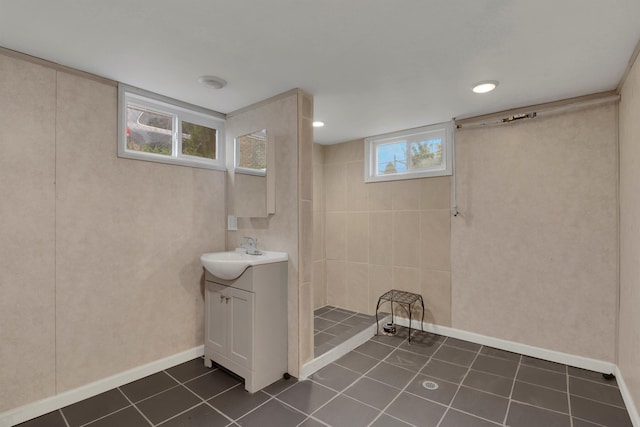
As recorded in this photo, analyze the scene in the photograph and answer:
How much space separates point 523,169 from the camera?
2.79 m

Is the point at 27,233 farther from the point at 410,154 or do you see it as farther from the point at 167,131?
the point at 410,154

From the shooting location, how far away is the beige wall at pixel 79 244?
6.18ft

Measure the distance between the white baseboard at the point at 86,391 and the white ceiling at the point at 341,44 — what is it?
84.0 inches

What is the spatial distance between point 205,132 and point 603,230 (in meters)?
3.42

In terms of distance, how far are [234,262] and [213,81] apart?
1.31 meters

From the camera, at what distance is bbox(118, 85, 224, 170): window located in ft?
7.82

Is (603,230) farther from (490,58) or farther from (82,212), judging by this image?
(82,212)

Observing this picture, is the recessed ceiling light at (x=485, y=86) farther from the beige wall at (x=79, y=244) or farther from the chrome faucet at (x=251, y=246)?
the beige wall at (x=79, y=244)

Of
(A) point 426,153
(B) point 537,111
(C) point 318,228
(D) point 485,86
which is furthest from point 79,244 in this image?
(B) point 537,111

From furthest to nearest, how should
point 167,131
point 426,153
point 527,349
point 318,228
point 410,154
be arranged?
point 318,228 < point 410,154 < point 426,153 < point 527,349 < point 167,131

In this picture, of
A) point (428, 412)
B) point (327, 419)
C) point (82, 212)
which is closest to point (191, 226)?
point (82, 212)

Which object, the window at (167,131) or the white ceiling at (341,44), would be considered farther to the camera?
the window at (167,131)

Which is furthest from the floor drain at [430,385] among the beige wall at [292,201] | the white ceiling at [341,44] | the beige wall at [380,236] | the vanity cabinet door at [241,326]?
the white ceiling at [341,44]

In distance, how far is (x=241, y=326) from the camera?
7.61ft
